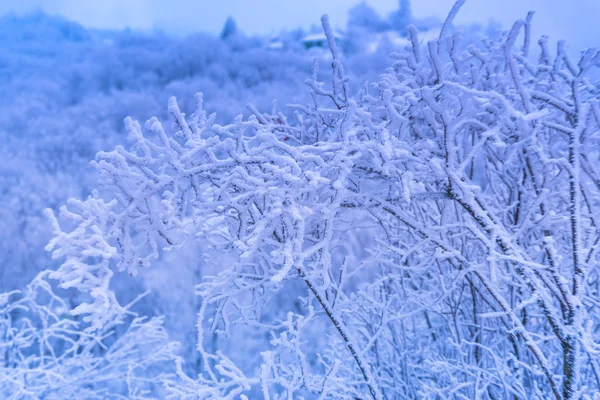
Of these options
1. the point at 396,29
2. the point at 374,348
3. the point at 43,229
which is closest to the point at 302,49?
the point at 396,29

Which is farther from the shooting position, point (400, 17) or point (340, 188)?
point (400, 17)

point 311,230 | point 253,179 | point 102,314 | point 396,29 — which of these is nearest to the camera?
point 102,314

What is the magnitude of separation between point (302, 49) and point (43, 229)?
48.2ft

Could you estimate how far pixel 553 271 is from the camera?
1.59 m

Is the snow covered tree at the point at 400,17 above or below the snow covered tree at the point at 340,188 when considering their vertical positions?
above

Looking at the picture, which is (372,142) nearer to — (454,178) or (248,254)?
(454,178)

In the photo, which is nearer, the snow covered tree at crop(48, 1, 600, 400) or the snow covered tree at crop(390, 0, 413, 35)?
the snow covered tree at crop(48, 1, 600, 400)

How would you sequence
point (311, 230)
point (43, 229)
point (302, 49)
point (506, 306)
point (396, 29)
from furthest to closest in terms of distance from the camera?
1. point (302, 49)
2. point (396, 29)
3. point (43, 229)
4. point (311, 230)
5. point (506, 306)

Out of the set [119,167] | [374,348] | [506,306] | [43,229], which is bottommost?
[43,229]

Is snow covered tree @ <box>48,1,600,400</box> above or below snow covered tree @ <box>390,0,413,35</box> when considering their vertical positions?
below

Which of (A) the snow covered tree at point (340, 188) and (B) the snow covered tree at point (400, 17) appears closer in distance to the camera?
(A) the snow covered tree at point (340, 188)

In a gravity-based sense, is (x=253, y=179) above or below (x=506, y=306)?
above

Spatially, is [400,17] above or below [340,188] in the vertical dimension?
above

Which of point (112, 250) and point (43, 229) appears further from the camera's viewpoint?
point (43, 229)
